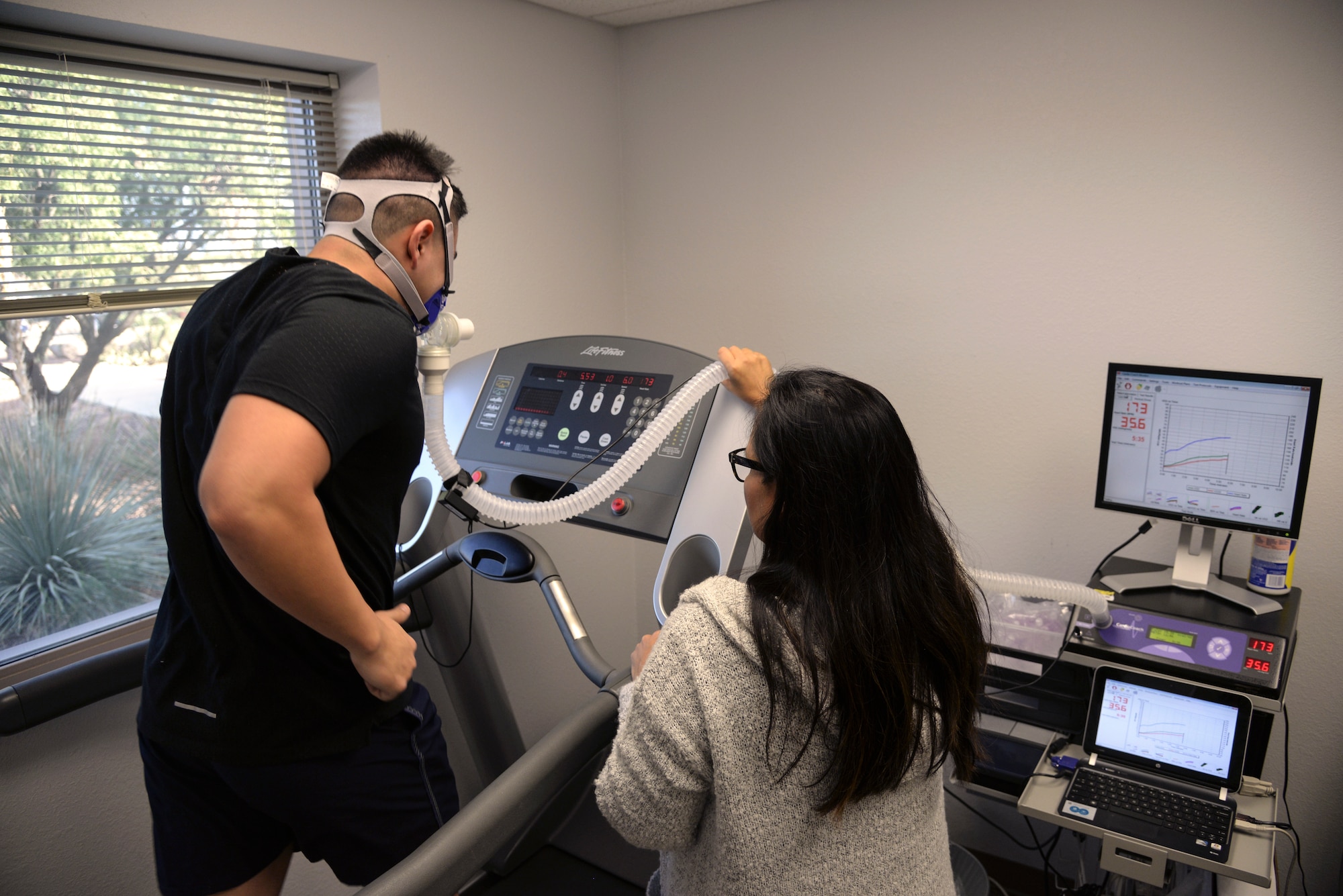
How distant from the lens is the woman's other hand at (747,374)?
151 cm

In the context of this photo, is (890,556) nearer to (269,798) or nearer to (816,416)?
(816,416)

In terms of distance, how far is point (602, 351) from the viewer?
179 centimetres

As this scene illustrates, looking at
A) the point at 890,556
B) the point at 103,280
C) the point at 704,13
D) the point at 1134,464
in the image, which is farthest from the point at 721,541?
the point at 704,13

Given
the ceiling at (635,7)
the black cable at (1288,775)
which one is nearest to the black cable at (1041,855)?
the black cable at (1288,775)

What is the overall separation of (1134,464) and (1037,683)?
494mm

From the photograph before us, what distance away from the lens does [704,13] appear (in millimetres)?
2557

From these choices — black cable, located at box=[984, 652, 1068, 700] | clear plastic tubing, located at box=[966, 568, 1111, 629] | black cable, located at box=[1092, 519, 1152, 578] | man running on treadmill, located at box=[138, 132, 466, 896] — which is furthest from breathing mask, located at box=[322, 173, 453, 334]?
black cable, located at box=[1092, 519, 1152, 578]

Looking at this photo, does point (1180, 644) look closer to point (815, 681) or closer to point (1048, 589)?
point (1048, 589)

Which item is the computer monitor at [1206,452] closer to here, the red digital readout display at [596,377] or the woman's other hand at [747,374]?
the woman's other hand at [747,374]

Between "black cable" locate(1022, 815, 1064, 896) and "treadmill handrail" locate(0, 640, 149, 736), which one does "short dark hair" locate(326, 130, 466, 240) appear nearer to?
"treadmill handrail" locate(0, 640, 149, 736)

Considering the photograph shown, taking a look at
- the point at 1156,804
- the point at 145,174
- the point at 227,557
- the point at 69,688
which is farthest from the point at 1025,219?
the point at 69,688

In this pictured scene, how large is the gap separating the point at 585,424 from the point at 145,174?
1099 millimetres

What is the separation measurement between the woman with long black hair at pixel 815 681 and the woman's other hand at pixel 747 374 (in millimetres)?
449

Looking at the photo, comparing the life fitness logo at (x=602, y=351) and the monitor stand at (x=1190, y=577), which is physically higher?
the life fitness logo at (x=602, y=351)
